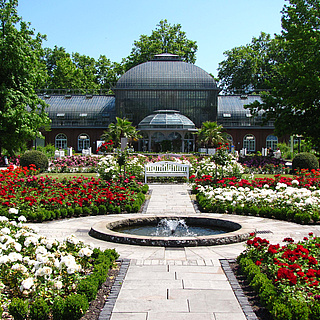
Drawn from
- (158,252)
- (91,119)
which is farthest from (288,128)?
(91,119)

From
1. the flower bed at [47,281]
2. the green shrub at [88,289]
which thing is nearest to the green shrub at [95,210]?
the flower bed at [47,281]

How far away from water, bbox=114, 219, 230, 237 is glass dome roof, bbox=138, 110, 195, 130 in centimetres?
2790

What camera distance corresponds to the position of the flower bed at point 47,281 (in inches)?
173

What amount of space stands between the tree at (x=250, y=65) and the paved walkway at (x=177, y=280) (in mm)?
46602

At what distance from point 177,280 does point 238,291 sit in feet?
2.67

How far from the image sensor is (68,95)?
145 ft

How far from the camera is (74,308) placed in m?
4.41

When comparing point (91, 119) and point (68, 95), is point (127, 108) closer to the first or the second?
point (91, 119)

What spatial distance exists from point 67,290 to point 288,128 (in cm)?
1765

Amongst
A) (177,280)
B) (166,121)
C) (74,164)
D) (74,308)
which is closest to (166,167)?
(74,164)

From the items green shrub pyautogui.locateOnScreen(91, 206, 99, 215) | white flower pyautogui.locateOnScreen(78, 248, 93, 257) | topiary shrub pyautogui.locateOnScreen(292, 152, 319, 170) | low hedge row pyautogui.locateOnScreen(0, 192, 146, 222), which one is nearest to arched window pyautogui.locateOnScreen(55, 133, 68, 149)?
topiary shrub pyautogui.locateOnScreen(292, 152, 319, 170)

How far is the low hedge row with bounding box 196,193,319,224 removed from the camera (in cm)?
972

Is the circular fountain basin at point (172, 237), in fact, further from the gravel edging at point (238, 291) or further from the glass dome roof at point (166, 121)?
the glass dome roof at point (166, 121)

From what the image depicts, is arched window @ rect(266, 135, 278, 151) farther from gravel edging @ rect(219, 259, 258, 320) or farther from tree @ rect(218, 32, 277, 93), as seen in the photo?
gravel edging @ rect(219, 259, 258, 320)
